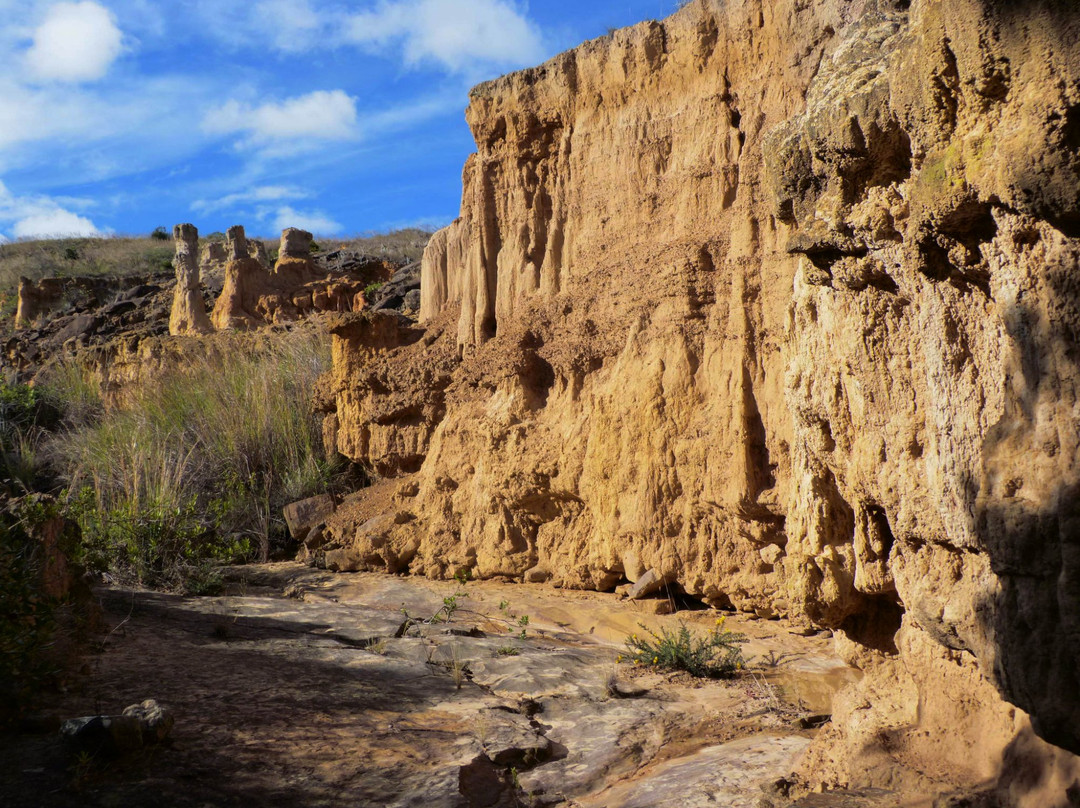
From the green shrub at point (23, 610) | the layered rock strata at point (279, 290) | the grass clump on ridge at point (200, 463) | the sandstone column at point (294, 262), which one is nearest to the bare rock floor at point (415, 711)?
the green shrub at point (23, 610)

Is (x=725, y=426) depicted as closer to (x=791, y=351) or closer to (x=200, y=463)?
(x=791, y=351)

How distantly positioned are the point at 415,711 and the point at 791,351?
2.38m

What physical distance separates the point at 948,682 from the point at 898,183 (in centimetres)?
156

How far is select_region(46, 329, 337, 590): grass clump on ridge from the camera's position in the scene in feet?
24.8

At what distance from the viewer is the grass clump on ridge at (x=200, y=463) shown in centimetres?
756

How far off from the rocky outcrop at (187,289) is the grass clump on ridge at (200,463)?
463 cm

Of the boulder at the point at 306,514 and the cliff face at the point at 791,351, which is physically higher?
the cliff face at the point at 791,351

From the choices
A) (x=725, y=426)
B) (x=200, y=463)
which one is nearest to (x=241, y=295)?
(x=200, y=463)

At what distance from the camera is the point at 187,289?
715 inches

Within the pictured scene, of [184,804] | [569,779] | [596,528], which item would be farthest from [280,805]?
[596,528]

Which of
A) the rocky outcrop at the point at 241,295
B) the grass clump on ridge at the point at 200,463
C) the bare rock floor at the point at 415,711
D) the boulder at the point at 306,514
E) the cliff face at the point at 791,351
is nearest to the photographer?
the cliff face at the point at 791,351

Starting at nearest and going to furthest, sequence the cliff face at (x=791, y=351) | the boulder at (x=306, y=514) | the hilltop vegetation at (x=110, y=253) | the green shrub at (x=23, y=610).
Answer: the cliff face at (x=791, y=351)
the green shrub at (x=23, y=610)
the boulder at (x=306, y=514)
the hilltop vegetation at (x=110, y=253)

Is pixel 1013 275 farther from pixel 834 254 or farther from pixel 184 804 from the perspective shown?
pixel 184 804

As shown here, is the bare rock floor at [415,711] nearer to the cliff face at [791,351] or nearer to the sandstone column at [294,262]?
the cliff face at [791,351]
